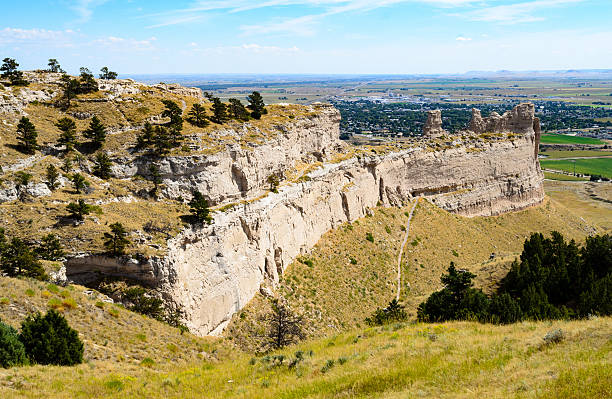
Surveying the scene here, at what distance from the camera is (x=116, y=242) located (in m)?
28.5

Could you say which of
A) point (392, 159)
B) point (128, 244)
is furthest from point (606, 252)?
point (128, 244)

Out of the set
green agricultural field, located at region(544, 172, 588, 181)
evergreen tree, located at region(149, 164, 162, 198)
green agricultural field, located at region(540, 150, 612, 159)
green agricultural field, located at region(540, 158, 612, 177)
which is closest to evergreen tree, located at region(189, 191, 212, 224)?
evergreen tree, located at region(149, 164, 162, 198)

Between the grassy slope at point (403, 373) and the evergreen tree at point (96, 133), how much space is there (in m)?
26.9

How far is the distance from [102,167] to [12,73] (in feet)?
68.5

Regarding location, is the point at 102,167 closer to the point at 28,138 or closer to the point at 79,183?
the point at 79,183

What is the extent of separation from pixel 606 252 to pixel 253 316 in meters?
30.0

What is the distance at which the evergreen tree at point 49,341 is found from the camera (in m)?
17.8

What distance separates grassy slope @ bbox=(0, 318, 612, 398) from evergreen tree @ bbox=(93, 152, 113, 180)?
74.4ft

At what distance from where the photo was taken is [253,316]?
35812 millimetres

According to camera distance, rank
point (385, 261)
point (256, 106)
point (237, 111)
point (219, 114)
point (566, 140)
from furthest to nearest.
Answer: point (566, 140), point (256, 106), point (237, 111), point (385, 261), point (219, 114)

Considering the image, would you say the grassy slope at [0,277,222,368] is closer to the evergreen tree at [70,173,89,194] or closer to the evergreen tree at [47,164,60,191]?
the evergreen tree at [70,173,89,194]

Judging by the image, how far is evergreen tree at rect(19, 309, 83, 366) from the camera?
1780 cm

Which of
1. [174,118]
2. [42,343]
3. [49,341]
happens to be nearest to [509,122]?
[174,118]

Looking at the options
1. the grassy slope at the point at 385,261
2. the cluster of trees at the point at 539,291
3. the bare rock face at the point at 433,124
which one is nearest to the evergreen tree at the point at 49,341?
the grassy slope at the point at 385,261
